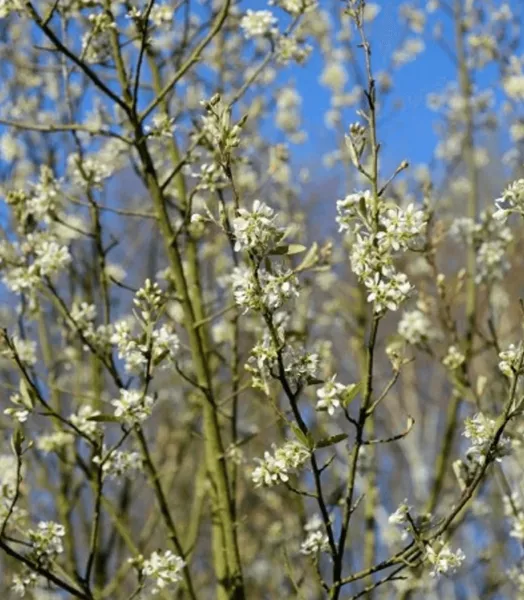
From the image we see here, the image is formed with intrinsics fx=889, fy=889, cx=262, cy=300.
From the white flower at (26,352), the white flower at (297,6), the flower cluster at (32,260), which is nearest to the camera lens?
the flower cluster at (32,260)

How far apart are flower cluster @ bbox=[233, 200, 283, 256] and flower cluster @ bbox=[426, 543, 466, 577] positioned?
24.9 inches

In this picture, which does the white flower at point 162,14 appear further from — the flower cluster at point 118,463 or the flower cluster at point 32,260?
the flower cluster at point 118,463

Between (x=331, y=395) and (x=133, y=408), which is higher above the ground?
(x=133, y=408)

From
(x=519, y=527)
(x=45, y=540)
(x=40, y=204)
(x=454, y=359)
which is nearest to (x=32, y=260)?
(x=40, y=204)

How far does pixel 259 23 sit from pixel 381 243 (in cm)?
144

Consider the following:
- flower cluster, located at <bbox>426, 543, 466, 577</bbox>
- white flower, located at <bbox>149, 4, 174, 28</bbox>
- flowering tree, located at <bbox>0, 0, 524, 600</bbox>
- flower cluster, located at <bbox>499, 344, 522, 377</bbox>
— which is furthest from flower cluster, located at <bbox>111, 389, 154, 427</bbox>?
white flower, located at <bbox>149, 4, 174, 28</bbox>

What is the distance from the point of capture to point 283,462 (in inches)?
63.5

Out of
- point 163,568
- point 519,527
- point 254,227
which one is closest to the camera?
point 254,227

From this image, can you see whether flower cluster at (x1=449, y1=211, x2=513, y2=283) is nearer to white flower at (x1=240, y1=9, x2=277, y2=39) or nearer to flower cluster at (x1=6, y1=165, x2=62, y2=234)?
white flower at (x1=240, y1=9, x2=277, y2=39)

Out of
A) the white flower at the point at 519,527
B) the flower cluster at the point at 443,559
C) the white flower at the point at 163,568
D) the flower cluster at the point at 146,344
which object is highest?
the flower cluster at the point at 146,344

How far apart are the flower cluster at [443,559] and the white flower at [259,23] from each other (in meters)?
1.73

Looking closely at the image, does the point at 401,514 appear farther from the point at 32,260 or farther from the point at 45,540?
the point at 32,260

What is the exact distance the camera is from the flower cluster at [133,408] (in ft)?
6.49

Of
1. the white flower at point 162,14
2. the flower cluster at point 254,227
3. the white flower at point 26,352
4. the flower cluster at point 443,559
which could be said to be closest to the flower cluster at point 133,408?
the flower cluster at point 254,227
